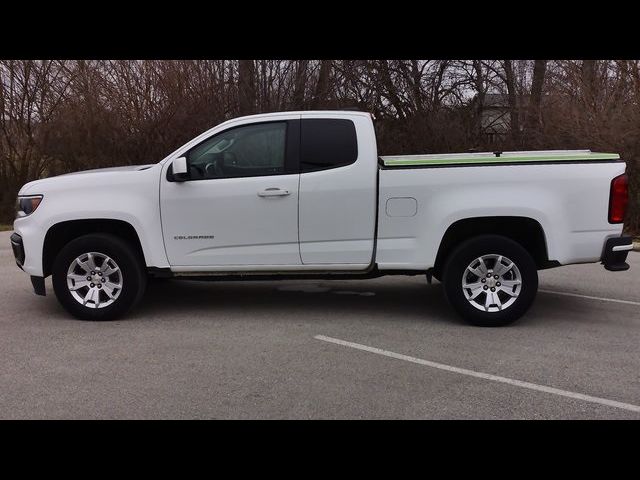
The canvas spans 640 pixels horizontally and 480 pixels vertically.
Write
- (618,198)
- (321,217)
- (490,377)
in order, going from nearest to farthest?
(490,377)
(618,198)
(321,217)

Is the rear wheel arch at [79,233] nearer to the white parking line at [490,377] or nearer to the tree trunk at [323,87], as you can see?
the white parking line at [490,377]

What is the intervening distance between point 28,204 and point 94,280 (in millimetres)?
1029

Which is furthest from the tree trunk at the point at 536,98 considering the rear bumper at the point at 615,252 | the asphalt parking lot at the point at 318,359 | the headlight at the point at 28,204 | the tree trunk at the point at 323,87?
the headlight at the point at 28,204

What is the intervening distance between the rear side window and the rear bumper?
2558 mm

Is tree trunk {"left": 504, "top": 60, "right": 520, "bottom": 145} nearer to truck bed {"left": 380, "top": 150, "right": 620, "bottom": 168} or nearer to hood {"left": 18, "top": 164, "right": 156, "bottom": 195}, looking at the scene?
truck bed {"left": 380, "top": 150, "right": 620, "bottom": 168}

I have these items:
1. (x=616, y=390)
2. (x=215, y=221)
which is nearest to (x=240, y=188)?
(x=215, y=221)

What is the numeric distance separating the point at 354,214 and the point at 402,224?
48 cm

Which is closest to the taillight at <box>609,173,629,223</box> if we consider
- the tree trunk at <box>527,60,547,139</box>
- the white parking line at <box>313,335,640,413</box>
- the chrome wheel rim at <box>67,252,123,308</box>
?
the white parking line at <box>313,335,640,413</box>

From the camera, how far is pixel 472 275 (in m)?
5.57

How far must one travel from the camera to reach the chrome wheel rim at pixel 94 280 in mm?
5719

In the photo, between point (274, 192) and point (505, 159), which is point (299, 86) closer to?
point (274, 192)

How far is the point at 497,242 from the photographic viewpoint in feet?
18.0

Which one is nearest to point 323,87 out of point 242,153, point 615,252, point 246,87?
point 246,87

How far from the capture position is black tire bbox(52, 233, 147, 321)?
18.6 ft
